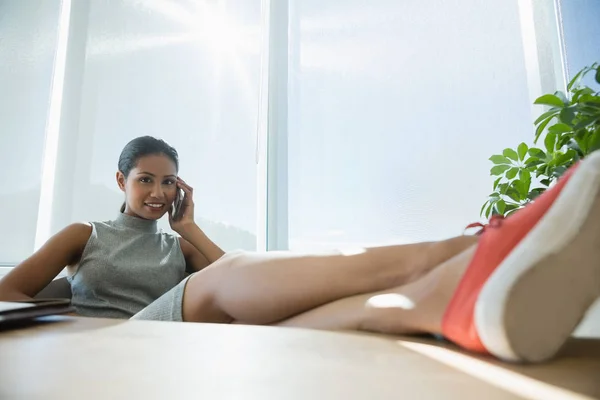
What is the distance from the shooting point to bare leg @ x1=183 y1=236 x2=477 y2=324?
710mm

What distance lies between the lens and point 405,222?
2.03 m

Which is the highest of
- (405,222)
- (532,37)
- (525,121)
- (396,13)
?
(396,13)

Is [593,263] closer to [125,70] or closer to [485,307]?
[485,307]

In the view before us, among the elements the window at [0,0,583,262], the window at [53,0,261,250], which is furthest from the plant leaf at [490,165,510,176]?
the window at [53,0,261,250]

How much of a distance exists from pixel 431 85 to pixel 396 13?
1.46ft

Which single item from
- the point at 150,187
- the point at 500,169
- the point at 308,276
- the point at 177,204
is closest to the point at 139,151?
the point at 150,187

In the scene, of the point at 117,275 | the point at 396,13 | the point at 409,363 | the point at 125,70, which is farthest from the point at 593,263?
the point at 125,70

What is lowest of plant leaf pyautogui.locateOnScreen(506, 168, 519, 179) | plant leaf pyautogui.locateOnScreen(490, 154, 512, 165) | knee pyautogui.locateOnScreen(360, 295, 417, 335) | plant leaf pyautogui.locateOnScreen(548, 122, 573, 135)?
knee pyautogui.locateOnScreen(360, 295, 417, 335)

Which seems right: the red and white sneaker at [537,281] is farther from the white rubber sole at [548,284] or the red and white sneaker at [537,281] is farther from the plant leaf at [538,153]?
the plant leaf at [538,153]

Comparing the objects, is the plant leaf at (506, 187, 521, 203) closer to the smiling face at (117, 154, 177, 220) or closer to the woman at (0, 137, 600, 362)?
the woman at (0, 137, 600, 362)

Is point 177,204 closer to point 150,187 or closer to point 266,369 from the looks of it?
point 150,187

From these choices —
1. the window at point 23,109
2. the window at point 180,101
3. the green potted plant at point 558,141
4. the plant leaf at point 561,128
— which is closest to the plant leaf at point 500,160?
the green potted plant at point 558,141

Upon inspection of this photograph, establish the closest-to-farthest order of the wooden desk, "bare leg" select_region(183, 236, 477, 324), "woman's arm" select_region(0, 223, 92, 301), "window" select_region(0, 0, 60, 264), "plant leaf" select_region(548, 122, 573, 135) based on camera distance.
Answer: the wooden desk < "bare leg" select_region(183, 236, 477, 324) < "woman's arm" select_region(0, 223, 92, 301) < "plant leaf" select_region(548, 122, 573, 135) < "window" select_region(0, 0, 60, 264)

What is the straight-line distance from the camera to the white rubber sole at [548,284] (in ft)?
1.43
